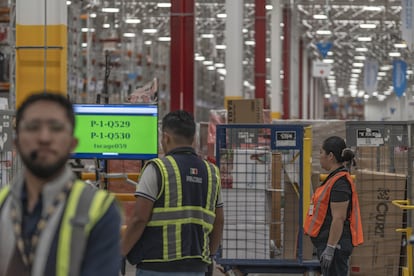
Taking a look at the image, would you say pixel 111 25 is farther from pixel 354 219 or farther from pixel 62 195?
pixel 62 195

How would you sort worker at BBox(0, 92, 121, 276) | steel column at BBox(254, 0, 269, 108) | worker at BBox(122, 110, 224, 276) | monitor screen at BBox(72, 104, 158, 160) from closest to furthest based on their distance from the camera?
worker at BBox(0, 92, 121, 276), worker at BBox(122, 110, 224, 276), monitor screen at BBox(72, 104, 158, 160), steel column at BBox(254, 0, 269, 108)

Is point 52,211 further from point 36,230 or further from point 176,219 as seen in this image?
point 176,219

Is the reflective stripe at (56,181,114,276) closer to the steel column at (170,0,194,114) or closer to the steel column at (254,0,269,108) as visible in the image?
the steel column at (170,0,194,114)

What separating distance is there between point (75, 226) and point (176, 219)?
2.58 m

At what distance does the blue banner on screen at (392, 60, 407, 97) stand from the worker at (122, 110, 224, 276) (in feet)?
127

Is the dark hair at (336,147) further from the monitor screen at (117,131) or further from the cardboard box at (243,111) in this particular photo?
the cardboard box at (243,111)

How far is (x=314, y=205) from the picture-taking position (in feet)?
25.1

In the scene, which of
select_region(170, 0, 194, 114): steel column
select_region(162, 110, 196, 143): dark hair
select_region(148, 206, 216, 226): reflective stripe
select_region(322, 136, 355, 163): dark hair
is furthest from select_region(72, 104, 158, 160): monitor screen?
select_region(170, 0, 194, 114): steel column

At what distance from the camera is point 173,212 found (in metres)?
5.36

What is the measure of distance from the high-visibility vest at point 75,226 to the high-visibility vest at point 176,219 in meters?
2.44

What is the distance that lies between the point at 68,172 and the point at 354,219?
16.6 ft

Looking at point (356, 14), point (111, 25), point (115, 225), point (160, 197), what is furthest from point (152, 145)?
point (356, 14)

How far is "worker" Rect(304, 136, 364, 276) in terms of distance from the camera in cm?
748

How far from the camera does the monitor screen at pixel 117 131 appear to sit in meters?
8.73
